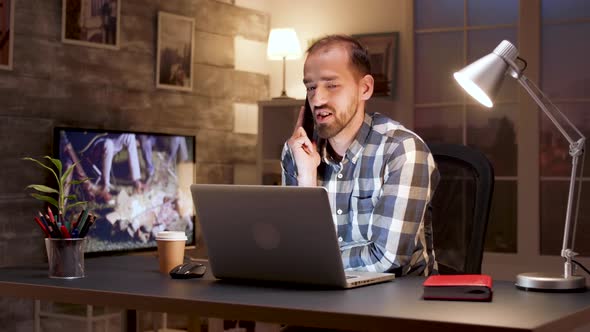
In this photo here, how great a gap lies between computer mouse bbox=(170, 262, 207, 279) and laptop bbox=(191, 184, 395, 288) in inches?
2.7

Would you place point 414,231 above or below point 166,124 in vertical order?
below

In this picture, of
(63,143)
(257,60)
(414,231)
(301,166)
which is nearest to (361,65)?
(301,166)

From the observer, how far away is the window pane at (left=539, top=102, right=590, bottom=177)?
487cm

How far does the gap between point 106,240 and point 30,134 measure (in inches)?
26.3

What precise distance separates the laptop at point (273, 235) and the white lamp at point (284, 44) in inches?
144

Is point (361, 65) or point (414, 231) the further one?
point (361, 65)

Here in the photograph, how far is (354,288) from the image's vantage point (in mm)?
1718

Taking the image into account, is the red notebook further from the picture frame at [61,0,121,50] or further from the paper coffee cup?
the picture frame at [61,0,121,50]

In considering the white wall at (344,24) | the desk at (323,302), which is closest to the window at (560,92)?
the white wall at (344,24)

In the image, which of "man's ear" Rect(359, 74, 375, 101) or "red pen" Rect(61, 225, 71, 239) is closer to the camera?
"red pen" Rect(61, 225, 71, 239)

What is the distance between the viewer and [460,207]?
238 cm

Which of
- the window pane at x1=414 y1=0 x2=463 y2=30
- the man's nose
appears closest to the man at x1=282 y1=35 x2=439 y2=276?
the man's nose

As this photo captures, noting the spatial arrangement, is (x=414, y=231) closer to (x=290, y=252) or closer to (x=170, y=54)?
(x=290, y=252)

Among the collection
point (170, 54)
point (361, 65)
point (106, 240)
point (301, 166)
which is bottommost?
point (106, 240)
